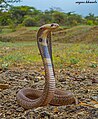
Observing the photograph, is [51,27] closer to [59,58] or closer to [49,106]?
[49,106]

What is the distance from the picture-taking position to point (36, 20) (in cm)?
3506

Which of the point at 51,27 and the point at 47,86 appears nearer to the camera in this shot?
the point at 51,27

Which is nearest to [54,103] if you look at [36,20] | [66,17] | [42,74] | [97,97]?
[97,97]

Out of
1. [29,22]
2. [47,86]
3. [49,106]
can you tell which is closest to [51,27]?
[47,86]

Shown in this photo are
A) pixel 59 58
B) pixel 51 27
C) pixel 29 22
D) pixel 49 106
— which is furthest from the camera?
pixel 29 22

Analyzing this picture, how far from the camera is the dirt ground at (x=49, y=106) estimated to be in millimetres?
3787

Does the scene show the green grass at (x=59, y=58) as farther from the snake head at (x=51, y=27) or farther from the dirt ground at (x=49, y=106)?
the snake head at (x=51, y=27)

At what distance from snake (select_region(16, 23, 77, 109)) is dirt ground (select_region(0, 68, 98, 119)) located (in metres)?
0.09

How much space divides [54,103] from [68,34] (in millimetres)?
21079

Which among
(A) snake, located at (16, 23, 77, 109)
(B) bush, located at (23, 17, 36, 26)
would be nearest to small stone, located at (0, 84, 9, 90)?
(A) snake, located at (16, 23, 77, 109)

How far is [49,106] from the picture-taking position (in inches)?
163

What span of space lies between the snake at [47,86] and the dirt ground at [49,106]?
0.28 ft

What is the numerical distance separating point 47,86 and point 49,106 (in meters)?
0.39

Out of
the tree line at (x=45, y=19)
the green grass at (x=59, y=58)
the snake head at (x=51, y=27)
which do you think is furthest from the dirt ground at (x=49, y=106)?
the tree line at (x=45, y=19)
